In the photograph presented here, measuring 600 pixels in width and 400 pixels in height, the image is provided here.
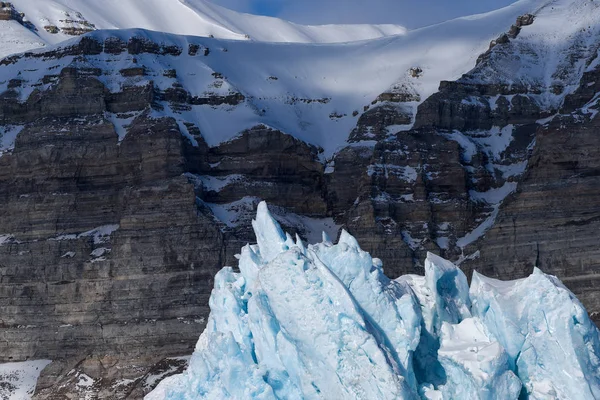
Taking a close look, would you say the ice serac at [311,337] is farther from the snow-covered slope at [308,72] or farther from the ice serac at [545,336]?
the snow-covered slope at [308,72]

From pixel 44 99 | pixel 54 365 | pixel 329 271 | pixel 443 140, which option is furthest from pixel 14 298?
pixel 329 271

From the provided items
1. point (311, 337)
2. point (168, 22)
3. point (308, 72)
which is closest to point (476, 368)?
point (311, 337)

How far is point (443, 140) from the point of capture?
11006 cm

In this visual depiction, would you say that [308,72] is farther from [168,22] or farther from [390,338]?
[390,338]

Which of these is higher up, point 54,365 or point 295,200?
point 295,200

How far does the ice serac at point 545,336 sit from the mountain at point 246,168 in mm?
36977

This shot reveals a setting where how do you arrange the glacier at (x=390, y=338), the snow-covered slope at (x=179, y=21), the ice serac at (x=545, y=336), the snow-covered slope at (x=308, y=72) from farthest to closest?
1. the snow-covered slope at (x=179, y=21)
2. the snow-covered slope at (x=308, y=72)
3. the ice serac at (x=545, y=336)
4. the glacier at (x=390, y=338)

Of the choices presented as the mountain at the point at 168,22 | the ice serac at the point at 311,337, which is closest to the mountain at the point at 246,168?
the mountain at the point at 168,22

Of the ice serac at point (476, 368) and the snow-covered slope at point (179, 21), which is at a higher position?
the snow-covered slope at point (179, 21)

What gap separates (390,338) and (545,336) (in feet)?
15.7

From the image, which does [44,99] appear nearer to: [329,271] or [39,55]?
[39,55]

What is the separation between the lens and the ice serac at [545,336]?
55.2 meters

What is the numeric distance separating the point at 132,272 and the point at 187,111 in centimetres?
1465

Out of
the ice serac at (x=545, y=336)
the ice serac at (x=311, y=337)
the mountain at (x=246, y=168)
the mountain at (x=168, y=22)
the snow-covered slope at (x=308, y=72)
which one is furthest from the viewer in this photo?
the mountain at (x=168, y=22)
